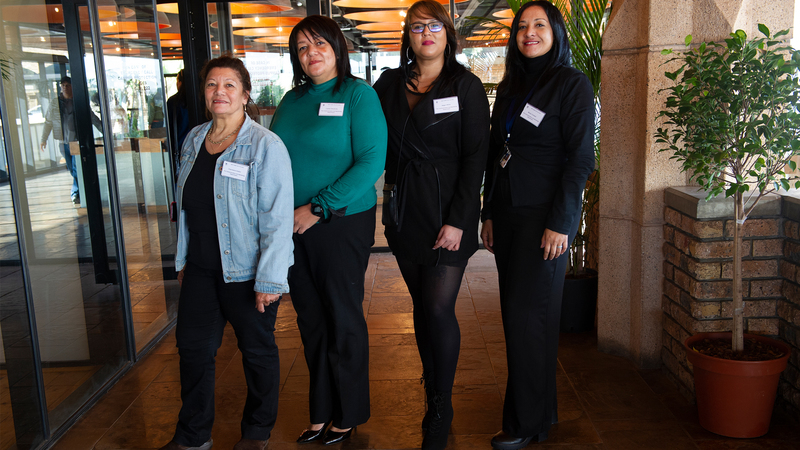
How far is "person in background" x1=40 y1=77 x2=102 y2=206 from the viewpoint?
280 centimetres

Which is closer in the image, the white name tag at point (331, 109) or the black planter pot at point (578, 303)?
the white name tag at point (331, 109)

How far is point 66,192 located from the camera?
9.53 ft

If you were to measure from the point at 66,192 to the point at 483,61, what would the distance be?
3.83 metres

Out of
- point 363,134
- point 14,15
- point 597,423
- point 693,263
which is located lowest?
point 597,423

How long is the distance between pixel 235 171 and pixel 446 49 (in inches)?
34.4

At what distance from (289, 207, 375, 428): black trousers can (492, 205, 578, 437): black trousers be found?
536 millimetres

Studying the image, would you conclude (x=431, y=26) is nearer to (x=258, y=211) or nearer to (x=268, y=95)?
(x=258, y=211)

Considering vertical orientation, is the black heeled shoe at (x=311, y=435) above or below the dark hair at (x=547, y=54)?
below

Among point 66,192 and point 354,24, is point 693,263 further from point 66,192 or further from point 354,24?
point 354,24

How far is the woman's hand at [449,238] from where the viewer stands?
2.27 metres

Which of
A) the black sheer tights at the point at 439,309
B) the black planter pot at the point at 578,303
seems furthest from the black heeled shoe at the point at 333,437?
the black planter pot at the point at 578,303

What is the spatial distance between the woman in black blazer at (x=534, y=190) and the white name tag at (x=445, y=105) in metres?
0.26

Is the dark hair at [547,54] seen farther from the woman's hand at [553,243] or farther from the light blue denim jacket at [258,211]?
the light blue denim jacket at [258,211]

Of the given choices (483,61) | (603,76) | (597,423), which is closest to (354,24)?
(483,61)
